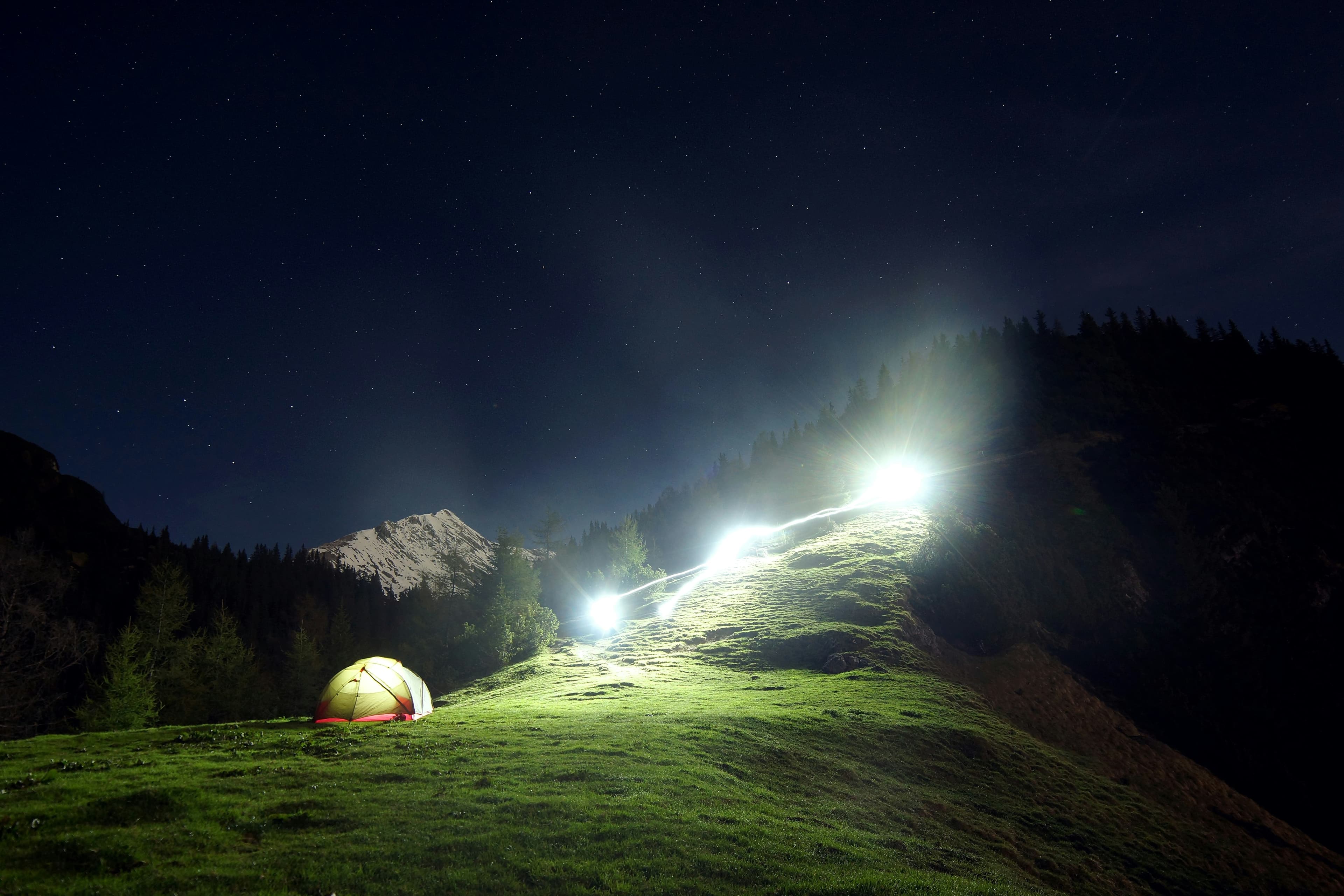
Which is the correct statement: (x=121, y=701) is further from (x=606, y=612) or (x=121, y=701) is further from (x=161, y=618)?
(x=606, y=612)

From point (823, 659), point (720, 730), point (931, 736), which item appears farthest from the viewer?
point (823, 659)

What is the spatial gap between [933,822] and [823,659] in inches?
1239

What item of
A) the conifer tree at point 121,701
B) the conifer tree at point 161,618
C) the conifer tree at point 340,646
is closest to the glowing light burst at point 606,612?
the conifer tree at point 340,646

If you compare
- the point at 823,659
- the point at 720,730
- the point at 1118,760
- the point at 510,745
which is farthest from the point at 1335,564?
the point at 510,745

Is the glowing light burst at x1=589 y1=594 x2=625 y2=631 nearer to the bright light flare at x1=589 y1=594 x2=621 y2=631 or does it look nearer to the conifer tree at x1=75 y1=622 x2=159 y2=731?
the bright light flare at x1=589 y1=594 x2=621 y2=631

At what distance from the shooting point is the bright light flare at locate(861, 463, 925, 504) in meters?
122

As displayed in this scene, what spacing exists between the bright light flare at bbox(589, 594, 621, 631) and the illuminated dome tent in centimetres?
5099

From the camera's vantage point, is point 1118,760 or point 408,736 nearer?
point 408,736

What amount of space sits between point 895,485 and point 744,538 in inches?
1571

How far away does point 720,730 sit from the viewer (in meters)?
32.7

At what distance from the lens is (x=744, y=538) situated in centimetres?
13625

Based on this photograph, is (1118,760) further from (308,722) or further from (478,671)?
(478,671)

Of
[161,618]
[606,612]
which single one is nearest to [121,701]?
[161,618]

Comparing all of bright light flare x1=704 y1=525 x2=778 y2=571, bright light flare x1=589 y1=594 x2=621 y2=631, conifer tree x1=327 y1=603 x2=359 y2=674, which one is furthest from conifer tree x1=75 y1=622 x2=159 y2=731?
bright light flare x1=704 y1=525 x2=778 y2=571
